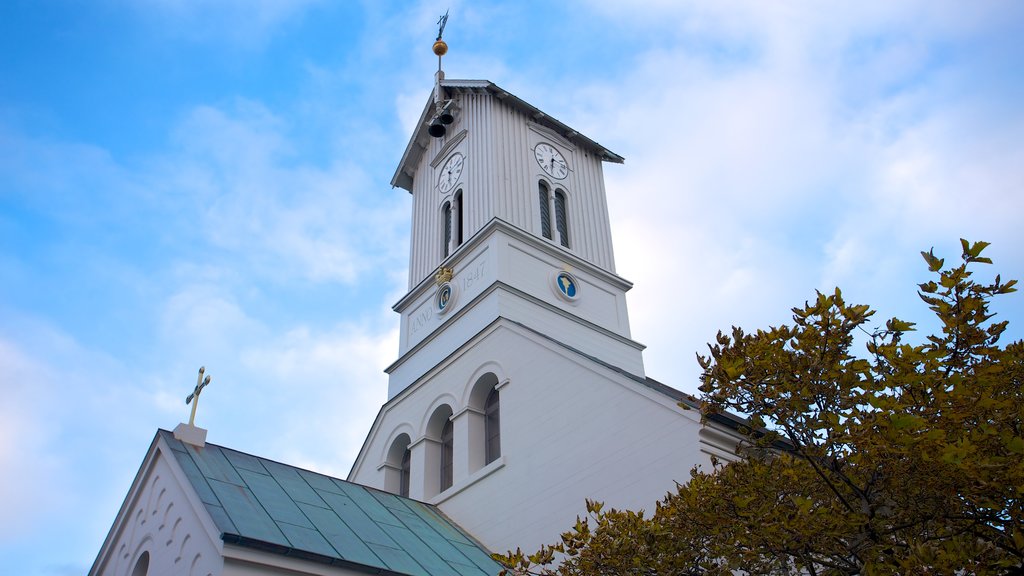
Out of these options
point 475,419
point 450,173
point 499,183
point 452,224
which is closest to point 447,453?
point 475,419

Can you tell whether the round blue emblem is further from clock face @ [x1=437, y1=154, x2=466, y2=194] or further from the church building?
clock face @ [x1=437, y1=154, x2=466, y2=194]

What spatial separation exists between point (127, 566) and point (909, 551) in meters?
12.3

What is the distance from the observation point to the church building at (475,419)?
13.9 metres

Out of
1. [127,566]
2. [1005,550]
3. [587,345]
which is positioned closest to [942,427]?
[1005,550]

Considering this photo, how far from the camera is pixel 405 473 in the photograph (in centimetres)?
2198

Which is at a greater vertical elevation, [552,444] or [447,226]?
[447,226]

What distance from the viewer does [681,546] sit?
352 inches

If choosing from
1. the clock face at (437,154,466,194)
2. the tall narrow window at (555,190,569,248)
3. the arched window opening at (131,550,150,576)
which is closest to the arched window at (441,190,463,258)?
the clock face at (437,154,466,194)

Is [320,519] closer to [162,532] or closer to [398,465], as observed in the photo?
[162,532]

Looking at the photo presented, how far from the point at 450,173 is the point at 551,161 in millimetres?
3142

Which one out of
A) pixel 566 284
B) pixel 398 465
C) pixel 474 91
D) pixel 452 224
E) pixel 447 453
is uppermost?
pixel 474 91

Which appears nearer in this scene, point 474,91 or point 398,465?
point 398,465

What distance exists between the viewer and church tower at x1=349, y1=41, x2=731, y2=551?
15.8m

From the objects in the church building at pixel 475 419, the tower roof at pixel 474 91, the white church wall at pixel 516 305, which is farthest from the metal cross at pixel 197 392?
the tower roof at pixel 474 91
